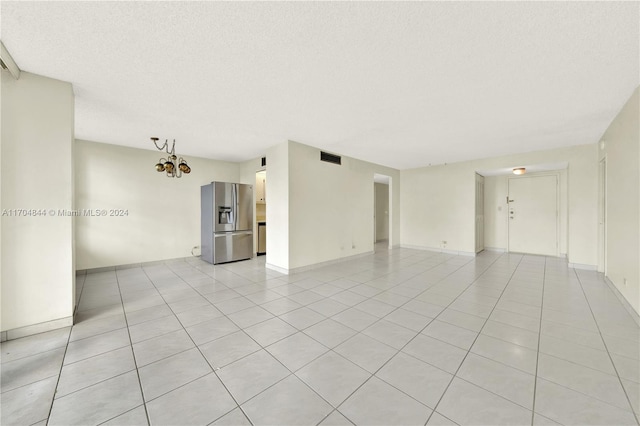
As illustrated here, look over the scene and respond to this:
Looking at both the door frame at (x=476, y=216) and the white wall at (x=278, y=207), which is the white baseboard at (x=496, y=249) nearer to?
the door frame at (x=476, y=216)

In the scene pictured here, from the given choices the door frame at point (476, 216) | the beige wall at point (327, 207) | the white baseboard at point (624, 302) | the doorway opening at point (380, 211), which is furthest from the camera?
the doorway opening at point (380, 211)

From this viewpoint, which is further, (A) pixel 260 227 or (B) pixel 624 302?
(A) pixel 260 227

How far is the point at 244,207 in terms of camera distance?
5844 millimetres

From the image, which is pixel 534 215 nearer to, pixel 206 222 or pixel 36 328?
pixel 206 222

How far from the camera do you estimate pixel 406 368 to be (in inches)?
71.8

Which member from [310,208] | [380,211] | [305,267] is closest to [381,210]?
[380,211]

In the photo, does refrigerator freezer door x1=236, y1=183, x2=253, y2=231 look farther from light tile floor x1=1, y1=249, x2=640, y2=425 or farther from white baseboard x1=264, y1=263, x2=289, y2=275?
light tile floor x1=1, y1=249, x2=640, y2=425

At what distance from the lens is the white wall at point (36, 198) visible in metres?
2.22

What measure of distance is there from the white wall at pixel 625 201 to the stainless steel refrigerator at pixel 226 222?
245 inches

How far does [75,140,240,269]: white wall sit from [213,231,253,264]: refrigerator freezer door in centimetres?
98

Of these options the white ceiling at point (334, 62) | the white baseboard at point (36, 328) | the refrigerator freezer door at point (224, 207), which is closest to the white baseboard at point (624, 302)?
the white ceiling at point (334, 62)

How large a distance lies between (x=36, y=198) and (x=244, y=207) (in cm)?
364

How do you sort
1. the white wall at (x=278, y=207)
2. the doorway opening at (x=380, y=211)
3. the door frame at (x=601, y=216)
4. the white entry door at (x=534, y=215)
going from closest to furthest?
the door frame at (x=601, y=216)
the white wall at (x=278, y=207)
the white entry door at (x=534, y=215)
the doorway opening at (x=380, y=211)

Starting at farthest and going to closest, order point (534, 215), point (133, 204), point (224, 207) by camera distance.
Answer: point (534, 215) → point (224, 207) → point (133, 204)
